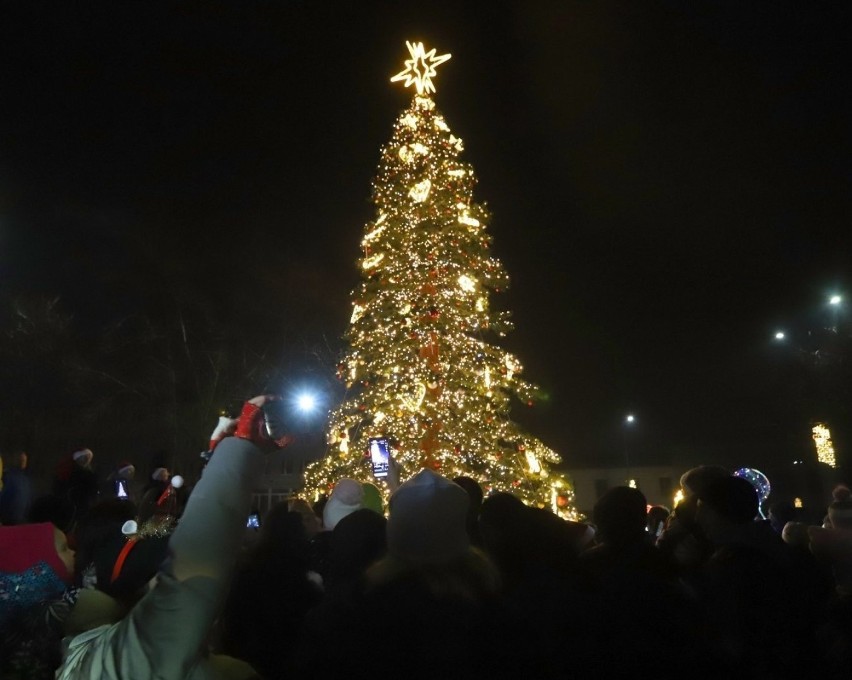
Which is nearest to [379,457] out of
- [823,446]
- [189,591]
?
[189,591]

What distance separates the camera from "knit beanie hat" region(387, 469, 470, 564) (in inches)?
94.2

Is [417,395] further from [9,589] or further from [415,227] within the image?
[9,589]

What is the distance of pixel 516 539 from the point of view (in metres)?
3.15

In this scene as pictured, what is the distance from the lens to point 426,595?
7.23 feet

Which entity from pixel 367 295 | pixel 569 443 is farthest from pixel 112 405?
pixel 569 443

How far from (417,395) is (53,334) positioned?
2064 centimetres

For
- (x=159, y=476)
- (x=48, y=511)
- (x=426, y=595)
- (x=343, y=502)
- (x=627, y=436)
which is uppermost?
(x=627, y=436)

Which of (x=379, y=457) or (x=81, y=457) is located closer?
(x=81, y=457)

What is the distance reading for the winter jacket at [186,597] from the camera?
5.37ft

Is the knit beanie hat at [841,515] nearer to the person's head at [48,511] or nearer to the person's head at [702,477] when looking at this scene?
the person's head at [702,477]

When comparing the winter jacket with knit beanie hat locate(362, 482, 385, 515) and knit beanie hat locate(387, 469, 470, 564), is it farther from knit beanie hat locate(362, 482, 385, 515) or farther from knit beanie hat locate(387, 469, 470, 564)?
knit beanie hat locate(362, 482, 385, 515)

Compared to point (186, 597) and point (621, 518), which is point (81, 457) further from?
point (186, 597)

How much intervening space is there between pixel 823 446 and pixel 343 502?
1656 inches

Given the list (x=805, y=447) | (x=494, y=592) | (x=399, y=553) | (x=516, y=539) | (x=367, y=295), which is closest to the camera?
(x=494, y=592)
